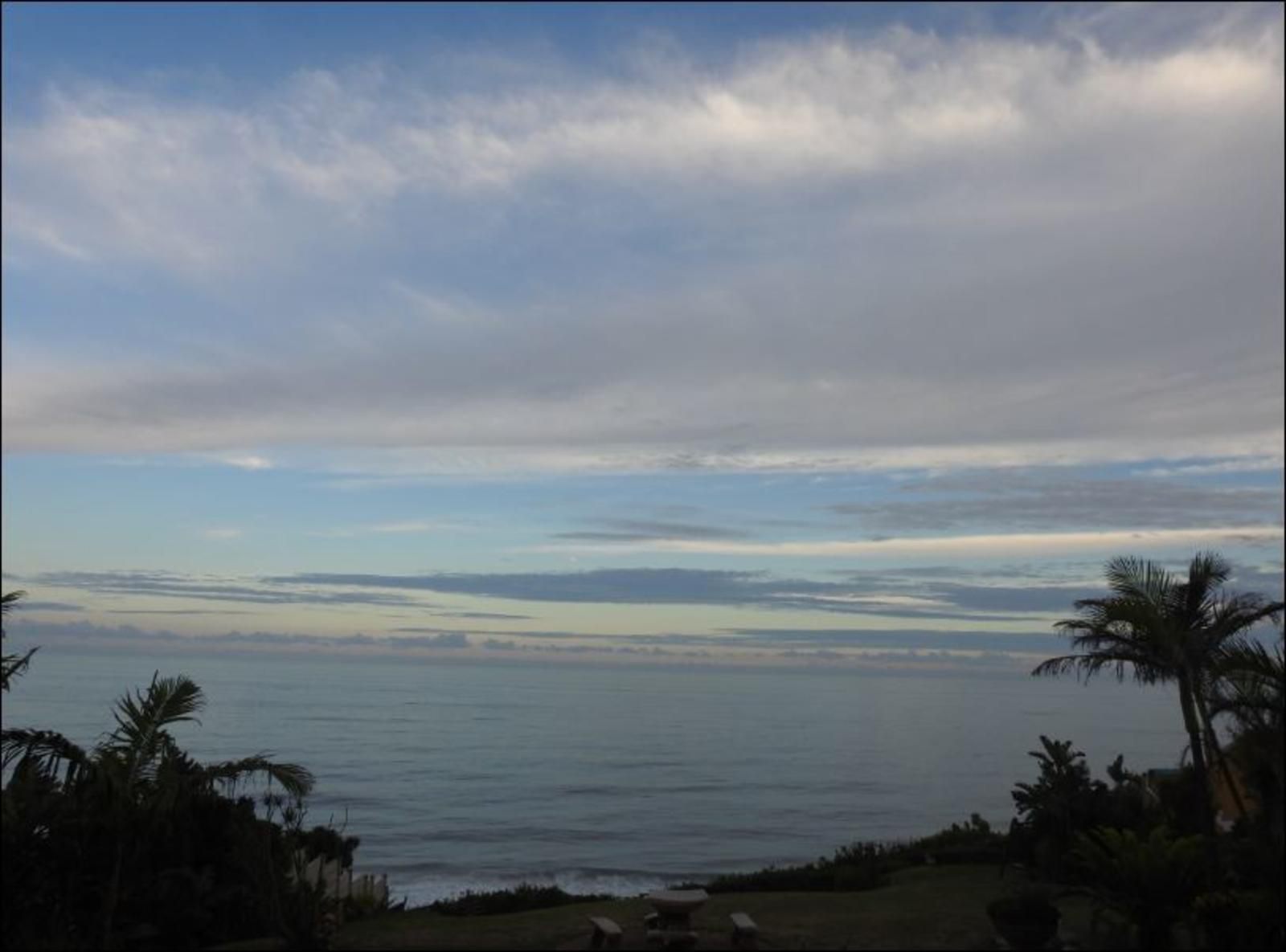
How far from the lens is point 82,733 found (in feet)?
232

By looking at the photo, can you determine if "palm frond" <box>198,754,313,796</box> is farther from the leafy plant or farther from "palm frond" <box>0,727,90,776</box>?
the leafy plant

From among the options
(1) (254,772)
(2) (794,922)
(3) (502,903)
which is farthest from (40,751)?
(2) (794,922)

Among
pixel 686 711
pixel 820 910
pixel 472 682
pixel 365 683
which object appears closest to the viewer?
pixel 820 910

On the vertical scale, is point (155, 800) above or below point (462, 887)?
above

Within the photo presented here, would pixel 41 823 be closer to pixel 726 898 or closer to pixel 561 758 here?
pixel 726 898

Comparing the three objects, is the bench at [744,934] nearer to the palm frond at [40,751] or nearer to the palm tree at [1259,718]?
the palm tree at [1259,718]

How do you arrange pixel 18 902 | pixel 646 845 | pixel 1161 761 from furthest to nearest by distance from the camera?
pixel 1161 761
pixel 646 845
pixel 18 902

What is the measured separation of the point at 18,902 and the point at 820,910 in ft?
29.5

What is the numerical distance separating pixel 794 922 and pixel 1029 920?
2.90 meters

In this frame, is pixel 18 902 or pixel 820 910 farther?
pixel 820 910

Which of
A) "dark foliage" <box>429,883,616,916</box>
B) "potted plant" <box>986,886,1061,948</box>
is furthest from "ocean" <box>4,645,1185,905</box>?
"potted plant" <box>986,886,1061,948</box>

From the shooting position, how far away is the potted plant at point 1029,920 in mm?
10344

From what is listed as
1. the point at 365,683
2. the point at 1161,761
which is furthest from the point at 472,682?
the point at 1161,761

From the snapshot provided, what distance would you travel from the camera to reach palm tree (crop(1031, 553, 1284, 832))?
12.8 m
